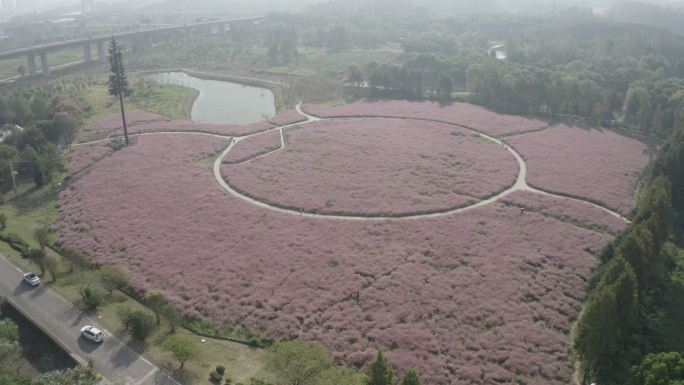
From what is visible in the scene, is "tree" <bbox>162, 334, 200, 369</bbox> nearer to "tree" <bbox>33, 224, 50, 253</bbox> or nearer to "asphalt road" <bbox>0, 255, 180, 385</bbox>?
"asphalt road" <bbox>0, 255, 180, 385</bbox>

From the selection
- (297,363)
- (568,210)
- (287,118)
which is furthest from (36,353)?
(287,118)

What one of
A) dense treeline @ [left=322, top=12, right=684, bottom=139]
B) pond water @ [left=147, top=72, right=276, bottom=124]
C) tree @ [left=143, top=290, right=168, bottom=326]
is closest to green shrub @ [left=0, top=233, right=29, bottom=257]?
tree @ [left=143, top=290, right=168, bottom=326]

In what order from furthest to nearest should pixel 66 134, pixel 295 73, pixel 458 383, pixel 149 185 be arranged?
pixel 295 73 < pixel 66 134 < pixel 149 185 < pixel 458 383

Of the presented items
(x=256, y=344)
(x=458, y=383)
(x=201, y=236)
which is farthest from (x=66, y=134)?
(x=458, y=383)

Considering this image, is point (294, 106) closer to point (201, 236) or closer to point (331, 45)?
point (201, 236)

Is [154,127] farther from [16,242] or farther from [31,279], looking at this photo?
[31,279]

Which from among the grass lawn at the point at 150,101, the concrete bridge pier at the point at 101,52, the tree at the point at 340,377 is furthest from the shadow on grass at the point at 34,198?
the concrete bridge pier at the point at 101,52
